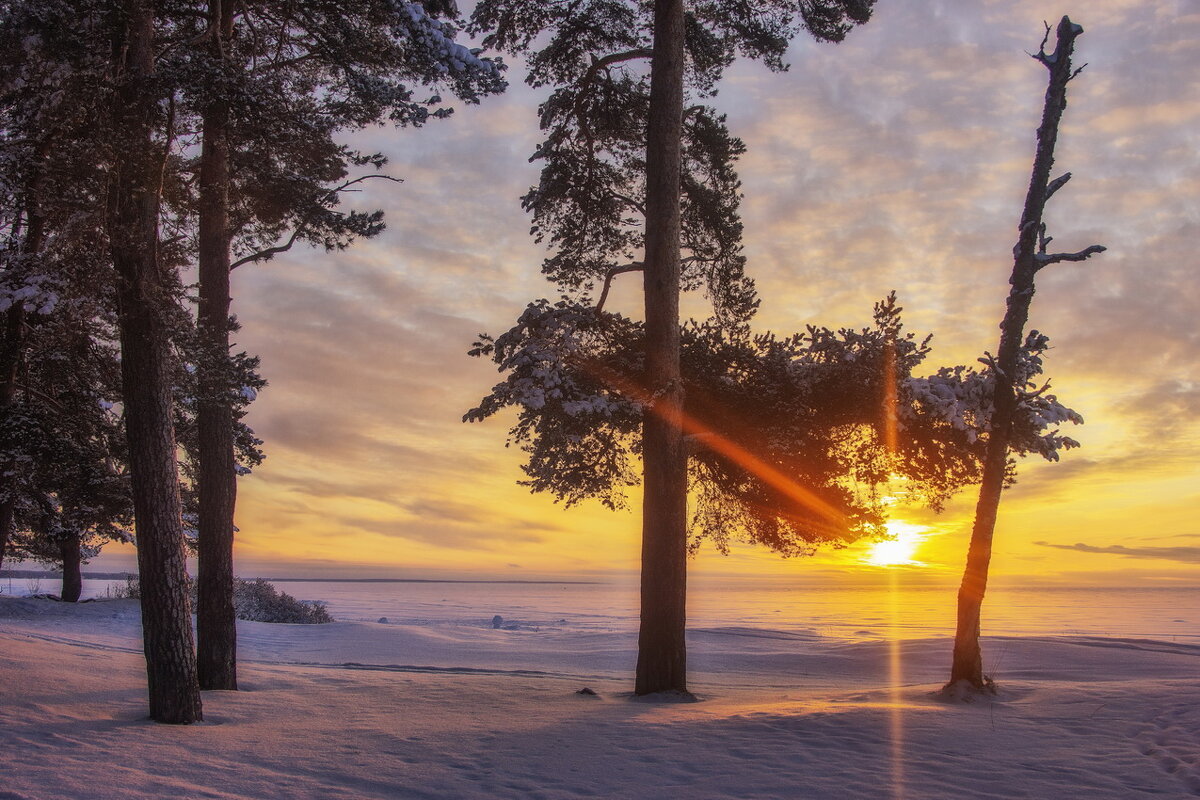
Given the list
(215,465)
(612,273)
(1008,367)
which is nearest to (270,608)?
(215,465)

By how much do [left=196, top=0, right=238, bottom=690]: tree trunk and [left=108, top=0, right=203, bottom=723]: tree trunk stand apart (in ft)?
8.54

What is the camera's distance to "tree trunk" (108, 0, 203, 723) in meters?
8.96

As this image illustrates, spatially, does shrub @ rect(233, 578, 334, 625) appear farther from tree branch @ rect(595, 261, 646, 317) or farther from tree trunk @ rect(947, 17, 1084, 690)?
tree trunk @ rect(947, 17, 1084, 690)

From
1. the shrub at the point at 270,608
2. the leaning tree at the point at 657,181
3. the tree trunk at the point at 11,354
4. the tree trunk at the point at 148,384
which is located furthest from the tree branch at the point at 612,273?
the shrub at the point at 270,608

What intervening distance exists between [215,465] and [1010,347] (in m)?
12.2

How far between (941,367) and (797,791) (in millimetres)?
9368

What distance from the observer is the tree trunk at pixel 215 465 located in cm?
1227

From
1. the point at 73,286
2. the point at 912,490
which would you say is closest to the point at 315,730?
the point at 73,286

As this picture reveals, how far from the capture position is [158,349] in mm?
9266

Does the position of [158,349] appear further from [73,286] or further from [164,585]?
[164,585]

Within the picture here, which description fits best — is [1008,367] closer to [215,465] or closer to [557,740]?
[557,740]

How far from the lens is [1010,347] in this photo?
12797 millimetres

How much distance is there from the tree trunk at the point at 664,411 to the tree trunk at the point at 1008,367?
13.6ft

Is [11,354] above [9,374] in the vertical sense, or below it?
above
